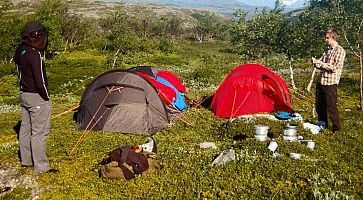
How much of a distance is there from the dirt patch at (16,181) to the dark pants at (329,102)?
9.50 m

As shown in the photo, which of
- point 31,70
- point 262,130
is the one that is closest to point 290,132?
point 262,130

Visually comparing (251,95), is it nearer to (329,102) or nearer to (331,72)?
(329,102)

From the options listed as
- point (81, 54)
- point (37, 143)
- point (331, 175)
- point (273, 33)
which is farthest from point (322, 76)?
point (81, 54)

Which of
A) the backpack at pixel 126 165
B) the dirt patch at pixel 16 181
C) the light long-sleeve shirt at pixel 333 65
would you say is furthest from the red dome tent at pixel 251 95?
the dirt patch at pixel 16 181

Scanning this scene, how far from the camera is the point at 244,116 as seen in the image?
17.0m

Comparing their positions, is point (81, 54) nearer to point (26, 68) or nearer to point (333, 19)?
point (333, 19)

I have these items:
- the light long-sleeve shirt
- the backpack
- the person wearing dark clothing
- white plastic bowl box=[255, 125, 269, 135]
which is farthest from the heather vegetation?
the light long-sleeve shirt

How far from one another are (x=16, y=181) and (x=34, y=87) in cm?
261

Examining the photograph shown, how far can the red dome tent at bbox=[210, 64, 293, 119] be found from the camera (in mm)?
17734

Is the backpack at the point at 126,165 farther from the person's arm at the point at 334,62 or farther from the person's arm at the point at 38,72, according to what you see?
the person's arm at the point at 334,62

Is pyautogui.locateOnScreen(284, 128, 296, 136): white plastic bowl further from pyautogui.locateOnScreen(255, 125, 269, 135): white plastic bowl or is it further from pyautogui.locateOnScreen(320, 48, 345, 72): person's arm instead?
pyautogui.locateOnScreen(320, 48, 345, 72): person's arm

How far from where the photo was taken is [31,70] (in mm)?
10398

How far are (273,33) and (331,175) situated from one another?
1831cm

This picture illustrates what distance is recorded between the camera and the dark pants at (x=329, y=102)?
14.1 meters
